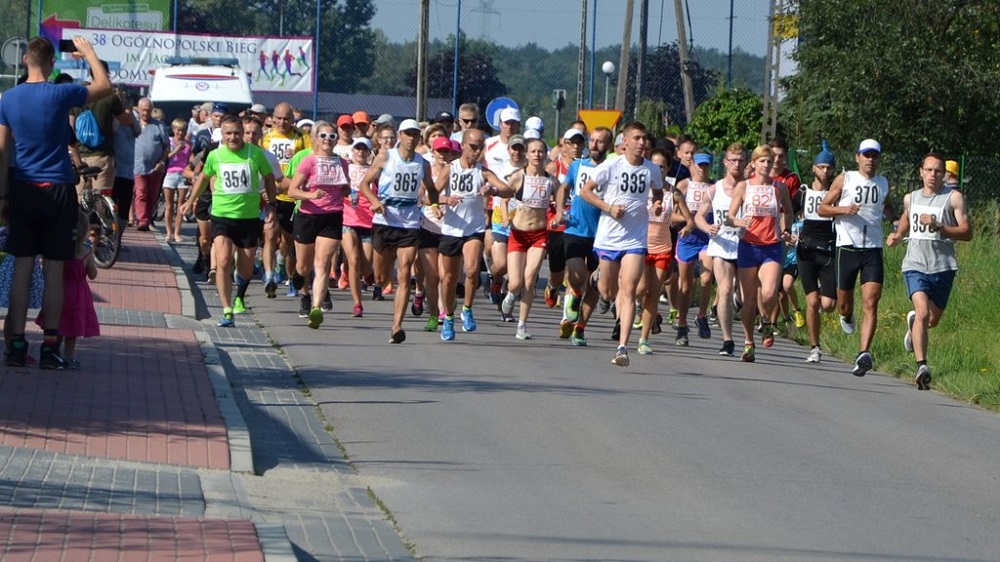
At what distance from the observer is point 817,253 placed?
16.8 meters

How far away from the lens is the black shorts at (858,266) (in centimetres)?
1550

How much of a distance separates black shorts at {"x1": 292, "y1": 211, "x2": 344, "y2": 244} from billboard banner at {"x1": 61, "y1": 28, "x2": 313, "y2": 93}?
91.5ft

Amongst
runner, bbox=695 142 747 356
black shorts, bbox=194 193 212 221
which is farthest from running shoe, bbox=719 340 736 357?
black shorts, bbox=194 193 212 221

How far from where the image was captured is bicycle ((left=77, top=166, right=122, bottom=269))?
19.9m

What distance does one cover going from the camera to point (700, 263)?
712 inches

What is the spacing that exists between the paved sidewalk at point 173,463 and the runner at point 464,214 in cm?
214

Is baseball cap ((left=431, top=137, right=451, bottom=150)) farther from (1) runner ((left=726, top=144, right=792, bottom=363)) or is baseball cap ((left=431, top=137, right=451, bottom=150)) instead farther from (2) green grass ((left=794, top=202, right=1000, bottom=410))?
(2) green grass ((left=794, top=202, right=1000, bottom=410))

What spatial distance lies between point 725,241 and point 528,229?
185 centimetres

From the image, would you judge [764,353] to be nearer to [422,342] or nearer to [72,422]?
[422,342]

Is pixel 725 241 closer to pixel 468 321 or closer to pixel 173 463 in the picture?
pixel 468 321

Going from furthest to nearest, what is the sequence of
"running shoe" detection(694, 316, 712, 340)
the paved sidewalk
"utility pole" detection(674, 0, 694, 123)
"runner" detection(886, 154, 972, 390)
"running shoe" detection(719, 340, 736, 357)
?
"utility pole" detection(674, 0, 694, 123) < "running shoe" detection(694, 316, 712, 340) < "running shoe" detection(719, 340, 736, 357) < "runner" detection(886, 154, 972, 390) < the paved sidewalk

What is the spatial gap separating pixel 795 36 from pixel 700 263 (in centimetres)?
1500

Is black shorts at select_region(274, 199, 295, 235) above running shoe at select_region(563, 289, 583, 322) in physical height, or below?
above

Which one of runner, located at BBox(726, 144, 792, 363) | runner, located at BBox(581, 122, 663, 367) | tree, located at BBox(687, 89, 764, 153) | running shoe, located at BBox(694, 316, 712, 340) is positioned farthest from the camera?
tree, located at BBox(687, 89, 764, 153)
